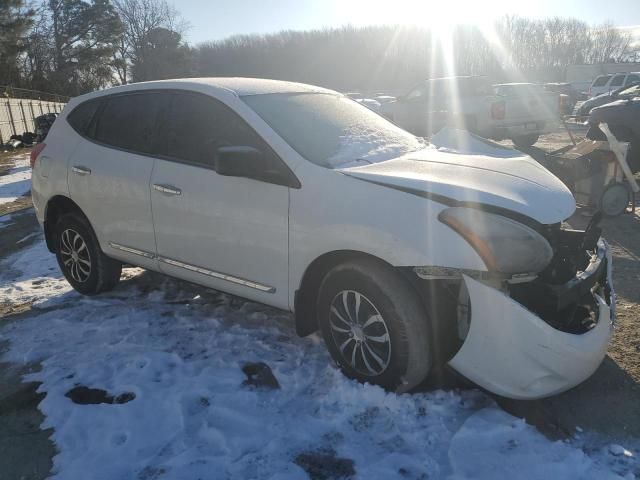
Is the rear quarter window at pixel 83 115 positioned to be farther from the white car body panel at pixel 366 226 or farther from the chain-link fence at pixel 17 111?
the chain-link fence at pixel 17 111

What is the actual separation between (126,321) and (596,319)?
3286mm

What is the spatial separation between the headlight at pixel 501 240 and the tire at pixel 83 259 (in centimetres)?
314

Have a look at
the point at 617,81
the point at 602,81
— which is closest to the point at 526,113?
the point at 617,81

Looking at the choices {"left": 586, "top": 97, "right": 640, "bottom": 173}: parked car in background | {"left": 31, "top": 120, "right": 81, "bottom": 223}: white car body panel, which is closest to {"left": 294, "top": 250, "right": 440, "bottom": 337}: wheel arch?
{"left": 31, "top": 120, "right": 81, "bottom": 223}: white car body panel

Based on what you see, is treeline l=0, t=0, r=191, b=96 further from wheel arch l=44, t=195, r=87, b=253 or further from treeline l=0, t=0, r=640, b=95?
wheel arch l=44, t=195, r=87, b=253

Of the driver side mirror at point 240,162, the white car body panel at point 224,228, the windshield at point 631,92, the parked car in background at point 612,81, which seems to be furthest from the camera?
the parked car in background at point 612,81

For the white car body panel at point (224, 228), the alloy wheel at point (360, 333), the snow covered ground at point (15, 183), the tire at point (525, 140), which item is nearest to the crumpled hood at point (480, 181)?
the white car body panel at point (224, 228)

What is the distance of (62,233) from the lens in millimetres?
4707

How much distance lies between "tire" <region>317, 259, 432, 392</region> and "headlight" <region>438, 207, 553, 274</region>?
43 cm

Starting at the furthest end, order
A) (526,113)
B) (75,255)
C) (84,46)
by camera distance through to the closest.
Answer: (84,46) → (526,113) → (75,255)

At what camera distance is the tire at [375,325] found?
109 inches

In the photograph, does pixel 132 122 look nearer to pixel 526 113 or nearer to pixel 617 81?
pixel 526 113

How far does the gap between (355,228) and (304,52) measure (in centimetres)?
A: 10642

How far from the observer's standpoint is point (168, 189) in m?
3.72
